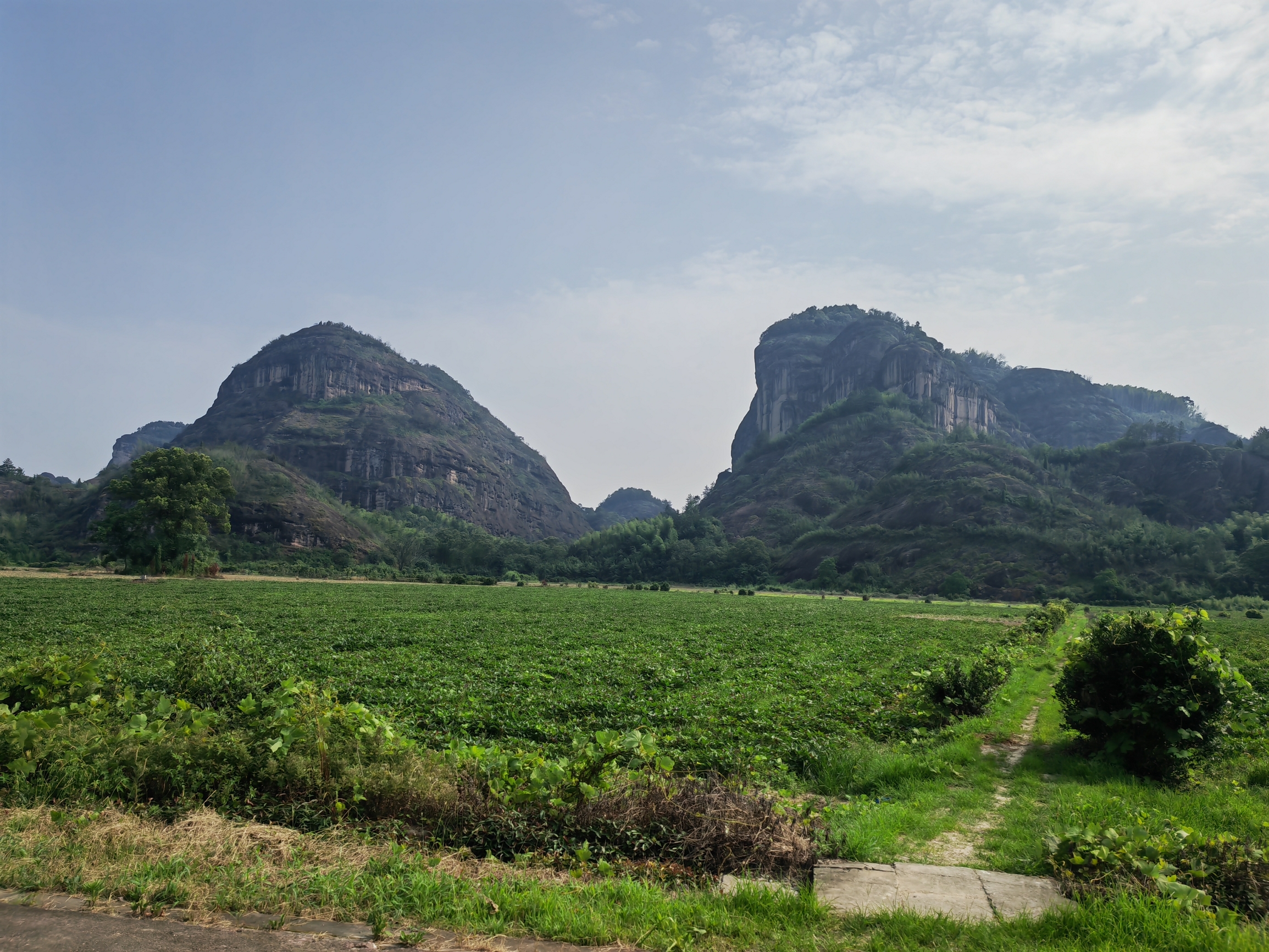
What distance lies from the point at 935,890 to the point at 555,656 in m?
16.8

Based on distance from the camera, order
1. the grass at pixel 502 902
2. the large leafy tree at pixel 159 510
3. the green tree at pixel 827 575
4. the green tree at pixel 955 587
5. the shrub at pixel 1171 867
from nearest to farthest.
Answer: the grass at pixel 502 902 → the shrub at pixel 1171 867 → the large leafy tree at pixel 159 510 → the green tree at pixel 955 587 → the green tree at pixel 827 575

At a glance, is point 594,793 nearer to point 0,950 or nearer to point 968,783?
point 0,950

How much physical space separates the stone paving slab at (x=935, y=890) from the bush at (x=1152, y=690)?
16.4ft

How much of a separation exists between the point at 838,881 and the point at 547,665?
14.5 m

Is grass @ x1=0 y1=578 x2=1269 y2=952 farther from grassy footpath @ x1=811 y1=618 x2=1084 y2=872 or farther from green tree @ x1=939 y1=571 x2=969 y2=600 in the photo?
green tree @ x1=939 y1=571 x2=969 y2=600

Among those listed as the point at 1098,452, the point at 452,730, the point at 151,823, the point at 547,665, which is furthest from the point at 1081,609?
the point at 1098,452

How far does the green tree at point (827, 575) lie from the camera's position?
115562mm

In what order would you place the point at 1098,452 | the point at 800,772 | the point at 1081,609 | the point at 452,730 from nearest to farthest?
the point at 800,772
the point at 452,730
the point at 1081,609
the point at 1098,452

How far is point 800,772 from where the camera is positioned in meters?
10.3

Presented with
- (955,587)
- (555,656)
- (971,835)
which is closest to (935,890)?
(971,835)

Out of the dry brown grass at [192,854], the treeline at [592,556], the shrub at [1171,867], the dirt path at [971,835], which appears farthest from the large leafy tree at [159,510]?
the shrub at [1171,867]

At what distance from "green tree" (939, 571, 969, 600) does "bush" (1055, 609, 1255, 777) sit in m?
95.0

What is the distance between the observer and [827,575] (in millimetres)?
116938

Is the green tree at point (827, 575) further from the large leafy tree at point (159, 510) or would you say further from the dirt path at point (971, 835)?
the dirt path at point (971, 835)
